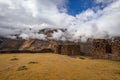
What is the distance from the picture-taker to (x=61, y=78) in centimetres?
761

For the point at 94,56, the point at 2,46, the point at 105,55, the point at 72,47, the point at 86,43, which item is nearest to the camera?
the point at 105,55

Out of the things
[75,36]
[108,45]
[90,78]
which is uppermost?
[75,36]

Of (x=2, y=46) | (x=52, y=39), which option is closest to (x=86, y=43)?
(x=52, y=39)

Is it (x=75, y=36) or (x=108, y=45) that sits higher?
(x=75, y=36)

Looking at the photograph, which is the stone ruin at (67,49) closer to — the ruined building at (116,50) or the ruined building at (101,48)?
the ruined building at (101,48)

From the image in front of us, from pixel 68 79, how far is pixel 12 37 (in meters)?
77.9

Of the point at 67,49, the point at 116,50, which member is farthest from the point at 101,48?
the point at 67,49

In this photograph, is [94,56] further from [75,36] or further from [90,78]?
[75,36]

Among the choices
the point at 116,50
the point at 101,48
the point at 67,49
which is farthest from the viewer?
the point at 67,49

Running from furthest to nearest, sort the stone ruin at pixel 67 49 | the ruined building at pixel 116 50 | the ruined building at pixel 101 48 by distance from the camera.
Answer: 1. the stone ruin at pixel 67 49
2. the ruined building at pixel 101 48
3. the ruined building at pixel 116 50

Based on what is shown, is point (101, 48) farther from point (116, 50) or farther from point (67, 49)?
point (67, 49)

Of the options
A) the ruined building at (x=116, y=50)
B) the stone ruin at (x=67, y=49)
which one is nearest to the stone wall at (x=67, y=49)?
the stone ruin at (x=67, y=49)

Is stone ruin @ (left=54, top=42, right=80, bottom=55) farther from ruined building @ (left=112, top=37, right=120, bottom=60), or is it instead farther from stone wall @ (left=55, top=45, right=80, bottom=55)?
ruined building @ (left=112, top=37, right=120, bottom=60)

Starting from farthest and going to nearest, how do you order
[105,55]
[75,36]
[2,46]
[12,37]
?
1. [12,37]
2. [75,36]
3. [2,46]
4. [105,55]
